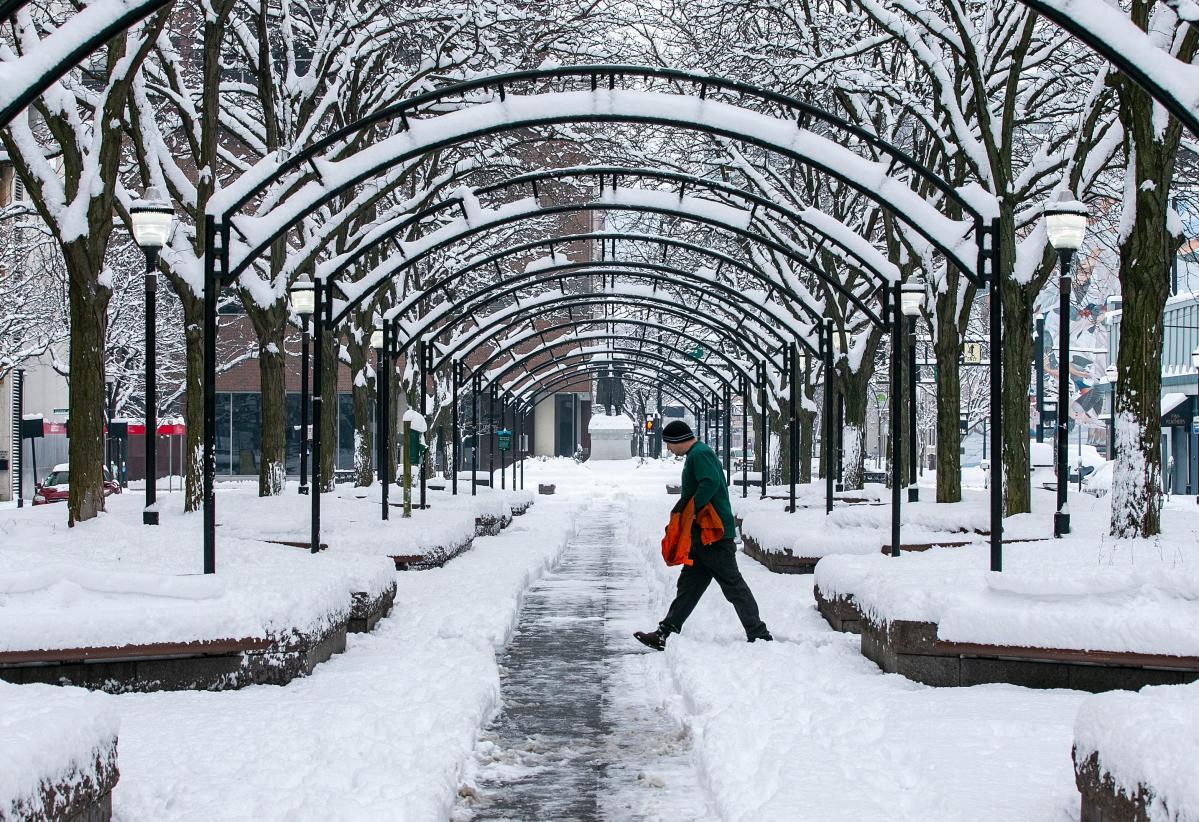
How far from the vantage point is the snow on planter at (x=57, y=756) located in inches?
192

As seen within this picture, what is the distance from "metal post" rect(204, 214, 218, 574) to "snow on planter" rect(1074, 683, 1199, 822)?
7.43 metres

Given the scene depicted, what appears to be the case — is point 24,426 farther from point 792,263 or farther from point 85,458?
point 85,458

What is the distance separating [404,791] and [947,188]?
8.92 metres

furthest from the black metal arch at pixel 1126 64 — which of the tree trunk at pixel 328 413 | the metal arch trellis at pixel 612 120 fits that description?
the tree trunk at pixel 328 413

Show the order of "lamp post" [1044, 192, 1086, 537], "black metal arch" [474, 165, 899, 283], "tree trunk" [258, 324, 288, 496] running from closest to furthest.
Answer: "lamp post" [1044, 192, 1086, 537] < "black metal arch" [474, 165, 899, 283] < "tree trunk" [258, 324, 288, 496]

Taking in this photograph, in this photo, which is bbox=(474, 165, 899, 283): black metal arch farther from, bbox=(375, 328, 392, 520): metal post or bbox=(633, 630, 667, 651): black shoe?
bbox=(633, 630, 667, 651): black shoe

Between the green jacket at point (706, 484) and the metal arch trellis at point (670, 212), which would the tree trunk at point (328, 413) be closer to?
the metal arch trellis at point (670, 212)

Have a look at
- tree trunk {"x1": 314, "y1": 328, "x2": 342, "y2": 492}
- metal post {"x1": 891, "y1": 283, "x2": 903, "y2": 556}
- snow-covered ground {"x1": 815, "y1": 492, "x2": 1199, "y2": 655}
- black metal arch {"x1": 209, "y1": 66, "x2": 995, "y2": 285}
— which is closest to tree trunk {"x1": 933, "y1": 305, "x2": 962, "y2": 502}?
metal post {"x1": 891, "y1": 283, "x2": 903, "y2": 556}

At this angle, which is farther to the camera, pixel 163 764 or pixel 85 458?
pixel 85 458

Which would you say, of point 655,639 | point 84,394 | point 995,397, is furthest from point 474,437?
point 995,397

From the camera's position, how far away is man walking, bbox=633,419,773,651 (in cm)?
1145

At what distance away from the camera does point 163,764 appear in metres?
6.90

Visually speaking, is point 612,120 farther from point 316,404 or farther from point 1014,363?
point 1014,363

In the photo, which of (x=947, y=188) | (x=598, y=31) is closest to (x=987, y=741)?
(x=947, y=188)
